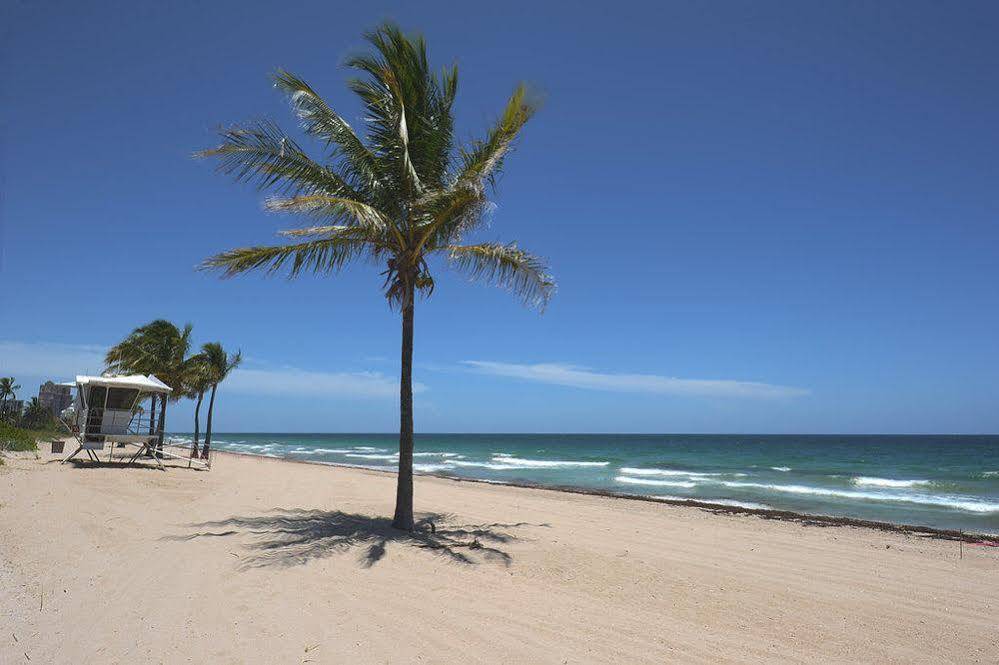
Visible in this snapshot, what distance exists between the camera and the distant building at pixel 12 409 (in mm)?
35122

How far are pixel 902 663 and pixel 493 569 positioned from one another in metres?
3.90

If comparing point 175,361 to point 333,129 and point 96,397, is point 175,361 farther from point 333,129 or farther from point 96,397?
point 333,129

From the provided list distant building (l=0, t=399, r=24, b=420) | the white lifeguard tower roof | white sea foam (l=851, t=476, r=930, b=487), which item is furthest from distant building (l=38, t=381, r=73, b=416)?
white sea foam (l=851, t=476, r=930, b=487)

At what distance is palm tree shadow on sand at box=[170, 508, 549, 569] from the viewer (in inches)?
272

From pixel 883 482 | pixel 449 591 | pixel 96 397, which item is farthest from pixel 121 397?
pixel 883 482

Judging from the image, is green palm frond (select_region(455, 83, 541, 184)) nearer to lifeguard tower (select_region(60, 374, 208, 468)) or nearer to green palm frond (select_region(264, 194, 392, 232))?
green palm frond (select_region(264, 194, 392, 232))

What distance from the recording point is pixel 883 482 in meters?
27.7

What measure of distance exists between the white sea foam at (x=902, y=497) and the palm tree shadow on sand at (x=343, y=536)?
16.5 meters

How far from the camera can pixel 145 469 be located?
17.0 m

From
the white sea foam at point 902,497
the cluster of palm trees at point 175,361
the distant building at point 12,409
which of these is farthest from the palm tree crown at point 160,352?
the white sea foam at point 902,497

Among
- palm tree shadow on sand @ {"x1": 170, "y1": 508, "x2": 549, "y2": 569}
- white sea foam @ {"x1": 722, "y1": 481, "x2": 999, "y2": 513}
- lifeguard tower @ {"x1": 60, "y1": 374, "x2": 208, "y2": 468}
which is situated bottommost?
white sea foam @ {"x1": 722, "y1": 481, "x2": 999, "y2": 513}

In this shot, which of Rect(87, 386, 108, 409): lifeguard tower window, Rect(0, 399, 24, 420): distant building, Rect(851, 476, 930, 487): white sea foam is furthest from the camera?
Rect(0, 399, 24, 420): distant building

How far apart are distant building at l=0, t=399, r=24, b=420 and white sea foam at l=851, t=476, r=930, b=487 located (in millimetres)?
47333

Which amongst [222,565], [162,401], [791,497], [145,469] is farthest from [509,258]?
[162,401]
